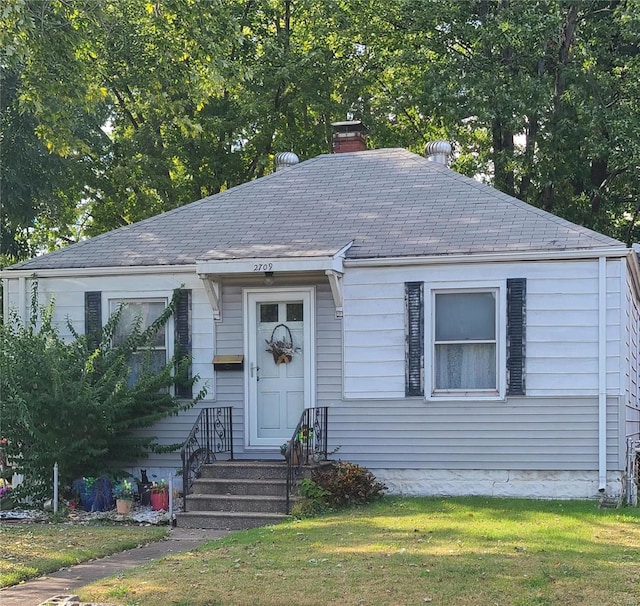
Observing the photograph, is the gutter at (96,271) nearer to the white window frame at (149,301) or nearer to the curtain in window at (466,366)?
the white window frame at (149,301)

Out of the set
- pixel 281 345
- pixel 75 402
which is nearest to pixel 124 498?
pixel 75 402

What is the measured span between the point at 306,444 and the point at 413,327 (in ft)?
6.98

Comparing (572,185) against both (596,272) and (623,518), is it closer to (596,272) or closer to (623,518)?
(596,272)

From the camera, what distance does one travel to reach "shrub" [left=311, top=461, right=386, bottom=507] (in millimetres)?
11453

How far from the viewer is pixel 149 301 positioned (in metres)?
13.8

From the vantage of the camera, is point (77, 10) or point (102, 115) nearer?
point (77, 10)

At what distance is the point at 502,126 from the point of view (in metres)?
20.9

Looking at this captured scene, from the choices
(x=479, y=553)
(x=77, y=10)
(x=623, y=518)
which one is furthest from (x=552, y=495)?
(x=77, y=10)

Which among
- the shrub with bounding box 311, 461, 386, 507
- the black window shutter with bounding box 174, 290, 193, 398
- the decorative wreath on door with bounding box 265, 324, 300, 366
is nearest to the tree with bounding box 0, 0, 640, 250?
the black window shutter with bounding box 174, 290, 193, 398

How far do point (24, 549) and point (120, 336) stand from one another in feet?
15.9

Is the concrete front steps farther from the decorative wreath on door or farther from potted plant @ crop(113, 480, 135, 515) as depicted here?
the decorative wreath on door

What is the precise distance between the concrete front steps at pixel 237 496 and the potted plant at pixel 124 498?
2.64 ft

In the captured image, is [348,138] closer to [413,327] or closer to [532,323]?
[413,327]

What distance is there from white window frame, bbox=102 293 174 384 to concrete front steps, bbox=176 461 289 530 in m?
2.03
